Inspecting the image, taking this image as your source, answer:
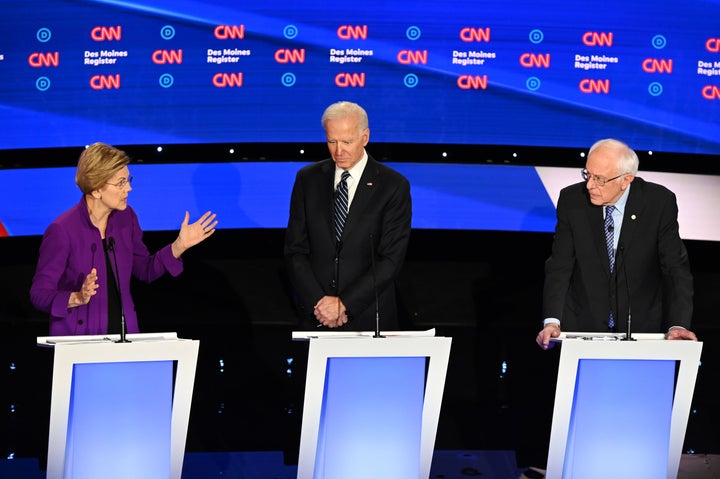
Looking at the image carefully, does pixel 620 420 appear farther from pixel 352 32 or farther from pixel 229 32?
pixel 229 32

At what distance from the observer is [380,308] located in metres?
3.88

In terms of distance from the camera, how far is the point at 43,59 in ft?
19.8

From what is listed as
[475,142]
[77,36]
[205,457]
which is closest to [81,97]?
[77,36]

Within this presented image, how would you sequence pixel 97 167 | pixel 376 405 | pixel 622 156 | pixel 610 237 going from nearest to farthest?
pixel 376 405, pixel 97 167, pixel 622 156, pixel 610 237

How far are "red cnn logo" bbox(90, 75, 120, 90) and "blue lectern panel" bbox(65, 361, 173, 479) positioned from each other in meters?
3.65

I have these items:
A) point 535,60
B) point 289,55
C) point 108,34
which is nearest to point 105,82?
point 108,34

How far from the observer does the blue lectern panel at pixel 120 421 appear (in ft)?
8.83

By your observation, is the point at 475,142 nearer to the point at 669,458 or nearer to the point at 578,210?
the point at 578,210

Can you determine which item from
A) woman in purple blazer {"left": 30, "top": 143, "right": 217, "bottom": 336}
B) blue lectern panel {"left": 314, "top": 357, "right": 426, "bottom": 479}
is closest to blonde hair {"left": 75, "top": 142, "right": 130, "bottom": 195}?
woman in purple blazer {"left": 30, "top": 143, "right": 217, "bottom": 336}

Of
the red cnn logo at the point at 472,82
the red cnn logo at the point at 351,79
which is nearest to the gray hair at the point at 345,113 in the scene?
the red cnn logo at the point at 351,79

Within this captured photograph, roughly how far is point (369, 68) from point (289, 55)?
50cm

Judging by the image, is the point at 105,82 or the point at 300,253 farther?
the point at 105,82

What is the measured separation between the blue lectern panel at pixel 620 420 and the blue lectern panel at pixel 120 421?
117 cm

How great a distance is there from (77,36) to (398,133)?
2031mm
